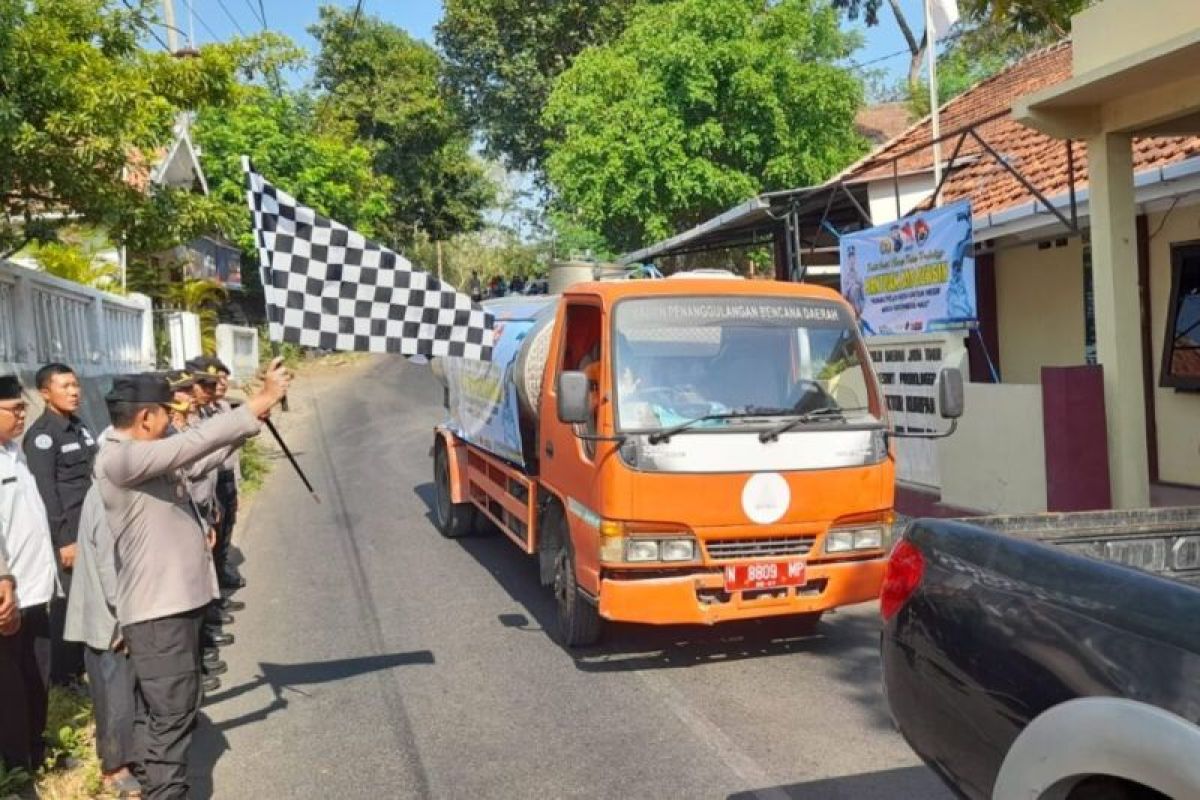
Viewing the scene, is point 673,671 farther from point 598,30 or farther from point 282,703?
point 598,30

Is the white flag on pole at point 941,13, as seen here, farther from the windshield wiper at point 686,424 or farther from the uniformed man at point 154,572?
the uniformed man at point 154,572

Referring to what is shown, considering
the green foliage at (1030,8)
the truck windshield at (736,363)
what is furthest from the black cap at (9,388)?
the green foliage at (1030,8)

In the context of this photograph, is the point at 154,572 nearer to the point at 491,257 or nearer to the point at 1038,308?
the point at 1038,308

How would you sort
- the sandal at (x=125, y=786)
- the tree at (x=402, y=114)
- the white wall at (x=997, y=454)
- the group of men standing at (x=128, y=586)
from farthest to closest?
the tree at (x=402, y=114)
the white wall at (x=997, y=454)
the sandal at (x=125, y=786)
the group of men standing at (x=128, y=586)

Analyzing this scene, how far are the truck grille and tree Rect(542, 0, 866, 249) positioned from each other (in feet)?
46.4

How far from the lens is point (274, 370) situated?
404 centimetres

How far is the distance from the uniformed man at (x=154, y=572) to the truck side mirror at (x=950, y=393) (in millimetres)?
3803

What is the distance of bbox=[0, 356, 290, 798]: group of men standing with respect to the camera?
3.92 m

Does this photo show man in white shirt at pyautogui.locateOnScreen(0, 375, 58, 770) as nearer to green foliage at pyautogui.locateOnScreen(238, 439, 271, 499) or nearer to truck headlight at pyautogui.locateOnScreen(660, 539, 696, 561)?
truck headlight at pyautogui.locateOnScreen(660, 539, 696, 561)

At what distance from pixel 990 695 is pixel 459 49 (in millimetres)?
30738

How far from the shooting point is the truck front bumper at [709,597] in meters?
5.73

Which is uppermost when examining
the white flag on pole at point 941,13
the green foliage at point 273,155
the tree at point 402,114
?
the tree at point 402,114

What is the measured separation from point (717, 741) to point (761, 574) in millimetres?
1142

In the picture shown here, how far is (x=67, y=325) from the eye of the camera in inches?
324
